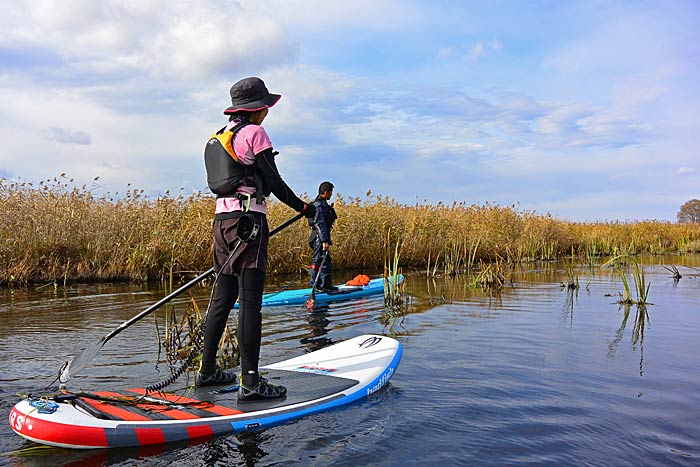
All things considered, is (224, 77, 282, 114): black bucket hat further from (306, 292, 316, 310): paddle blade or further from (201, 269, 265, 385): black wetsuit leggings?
(306, 292, 316, 310): paddle blade

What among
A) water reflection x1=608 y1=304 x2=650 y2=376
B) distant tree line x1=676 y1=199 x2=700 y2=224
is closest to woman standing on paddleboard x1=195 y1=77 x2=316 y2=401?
water reflection x1=608 y1=304 x2=650 y2=376

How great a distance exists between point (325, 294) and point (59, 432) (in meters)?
6.58

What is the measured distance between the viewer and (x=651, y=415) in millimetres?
4145

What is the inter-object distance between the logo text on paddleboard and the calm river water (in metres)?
0.38

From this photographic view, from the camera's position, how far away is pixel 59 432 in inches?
125

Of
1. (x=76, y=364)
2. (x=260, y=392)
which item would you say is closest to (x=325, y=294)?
(x=260, y=392)

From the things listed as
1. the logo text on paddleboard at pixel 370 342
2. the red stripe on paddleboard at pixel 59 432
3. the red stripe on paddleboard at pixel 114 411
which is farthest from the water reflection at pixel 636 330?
the red stripe on paddleboard at pixel 59 432

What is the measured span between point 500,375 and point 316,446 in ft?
7.30

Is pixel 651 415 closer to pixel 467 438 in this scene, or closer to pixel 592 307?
pixel 467 438

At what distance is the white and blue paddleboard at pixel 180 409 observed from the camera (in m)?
3.23

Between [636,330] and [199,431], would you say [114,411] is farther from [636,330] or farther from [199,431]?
[636,330]

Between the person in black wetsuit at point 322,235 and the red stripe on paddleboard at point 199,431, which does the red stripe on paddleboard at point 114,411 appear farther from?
the person in black wetsuit at point 322,235

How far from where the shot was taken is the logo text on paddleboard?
5.23 metres

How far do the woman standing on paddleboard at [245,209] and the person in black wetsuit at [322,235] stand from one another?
4.69m
